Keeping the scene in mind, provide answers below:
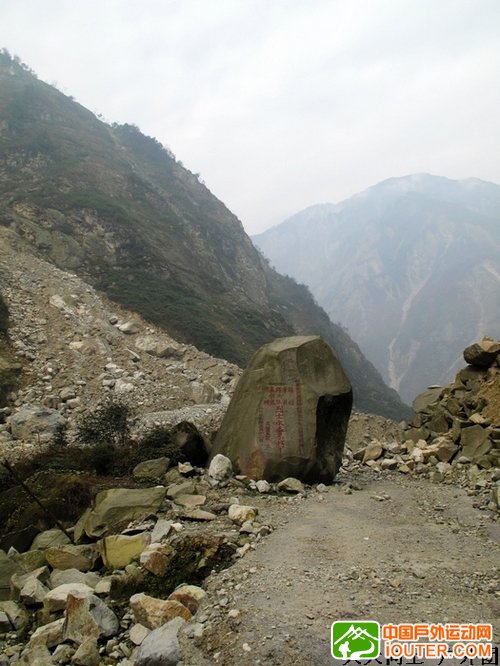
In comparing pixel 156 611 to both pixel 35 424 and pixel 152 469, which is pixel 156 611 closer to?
pixel 152 469

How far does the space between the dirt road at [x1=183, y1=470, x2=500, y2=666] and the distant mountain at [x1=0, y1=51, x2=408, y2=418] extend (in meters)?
19.8

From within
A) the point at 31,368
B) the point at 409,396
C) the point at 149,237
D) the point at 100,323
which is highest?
the point at 149,237

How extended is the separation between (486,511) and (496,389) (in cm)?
Answer: 398

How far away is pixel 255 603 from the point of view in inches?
168

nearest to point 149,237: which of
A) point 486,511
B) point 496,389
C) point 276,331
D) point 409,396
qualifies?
point 276,331

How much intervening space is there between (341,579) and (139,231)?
32.3m

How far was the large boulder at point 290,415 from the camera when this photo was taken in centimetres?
850

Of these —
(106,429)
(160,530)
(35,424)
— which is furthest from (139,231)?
(160,530)

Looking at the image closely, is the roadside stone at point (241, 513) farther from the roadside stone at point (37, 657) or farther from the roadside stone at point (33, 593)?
the roadside stone at point (37, 657)

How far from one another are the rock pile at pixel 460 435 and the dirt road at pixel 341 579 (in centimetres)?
231

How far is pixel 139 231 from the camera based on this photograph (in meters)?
34.6

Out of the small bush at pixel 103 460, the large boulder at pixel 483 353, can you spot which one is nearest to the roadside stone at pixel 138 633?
the small bush at pixel 103 460

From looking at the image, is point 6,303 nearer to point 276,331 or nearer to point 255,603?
point 255,603

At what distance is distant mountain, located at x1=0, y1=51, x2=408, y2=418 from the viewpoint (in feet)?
93.8
